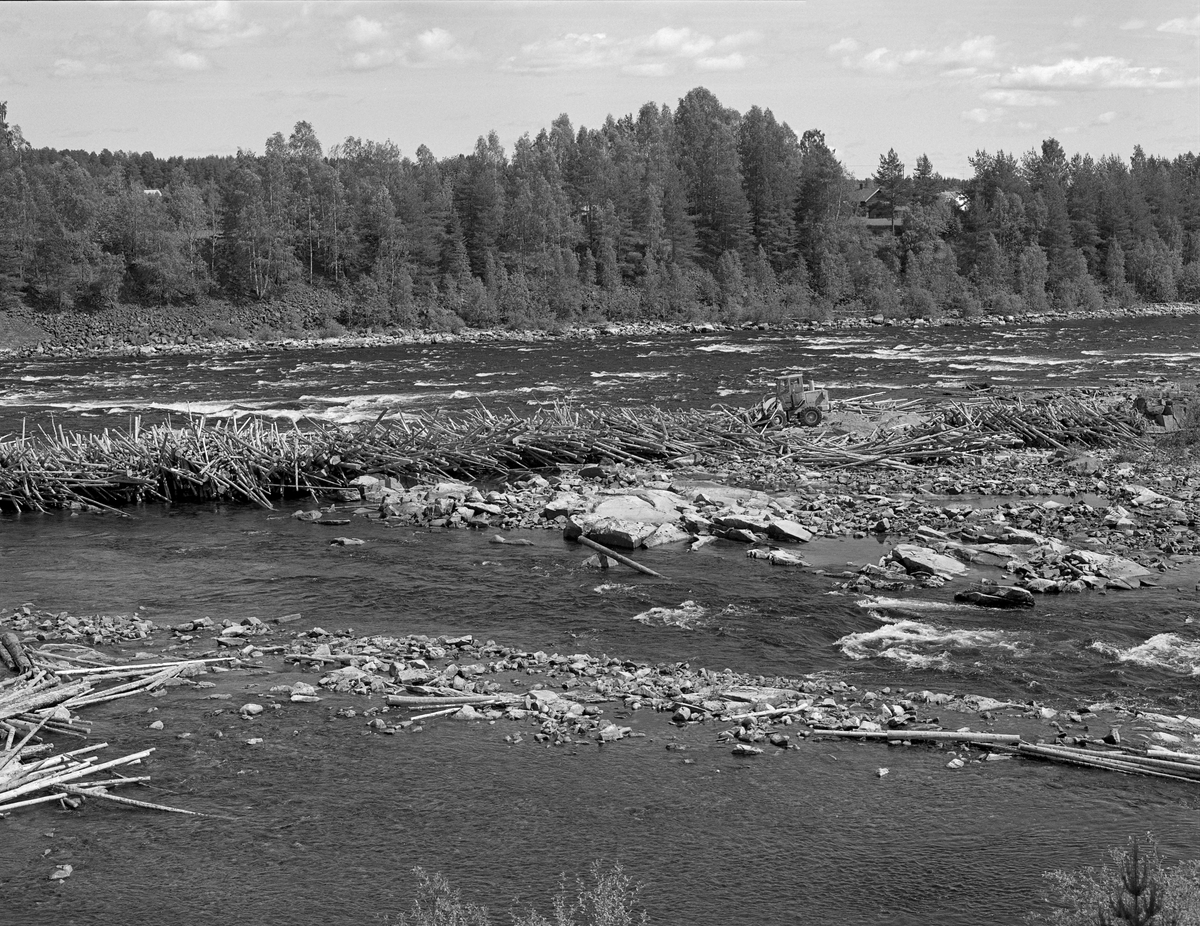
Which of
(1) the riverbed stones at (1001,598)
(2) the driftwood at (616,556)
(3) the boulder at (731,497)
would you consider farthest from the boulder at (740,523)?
(1) the riverbed stones at (1001,598)

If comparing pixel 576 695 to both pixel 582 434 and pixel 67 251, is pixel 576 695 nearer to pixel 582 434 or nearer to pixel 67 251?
pixel 582 434

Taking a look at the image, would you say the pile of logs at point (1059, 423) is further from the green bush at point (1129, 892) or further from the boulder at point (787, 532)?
the green bush at point (1129, 892)

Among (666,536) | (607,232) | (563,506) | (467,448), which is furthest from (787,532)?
(607,232)

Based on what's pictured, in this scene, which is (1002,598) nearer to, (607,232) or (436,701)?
(436,701)

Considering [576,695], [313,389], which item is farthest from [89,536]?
[313,389]

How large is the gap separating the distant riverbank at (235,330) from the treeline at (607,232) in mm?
3167

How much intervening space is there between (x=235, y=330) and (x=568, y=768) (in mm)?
87541

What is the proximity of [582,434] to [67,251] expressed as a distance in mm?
81574

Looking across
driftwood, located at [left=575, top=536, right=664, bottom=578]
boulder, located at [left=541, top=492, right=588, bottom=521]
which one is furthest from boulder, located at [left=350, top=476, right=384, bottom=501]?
driftwood, located at [left=575, top=536, right=664, bottom=578]

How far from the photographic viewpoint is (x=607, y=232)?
122438 mm

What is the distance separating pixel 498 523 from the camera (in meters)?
29.0

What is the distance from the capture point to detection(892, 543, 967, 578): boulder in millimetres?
23125

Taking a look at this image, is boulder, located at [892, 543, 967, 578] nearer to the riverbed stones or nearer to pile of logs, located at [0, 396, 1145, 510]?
the riverbed stones

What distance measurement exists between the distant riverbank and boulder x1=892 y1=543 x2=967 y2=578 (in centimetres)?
7150
